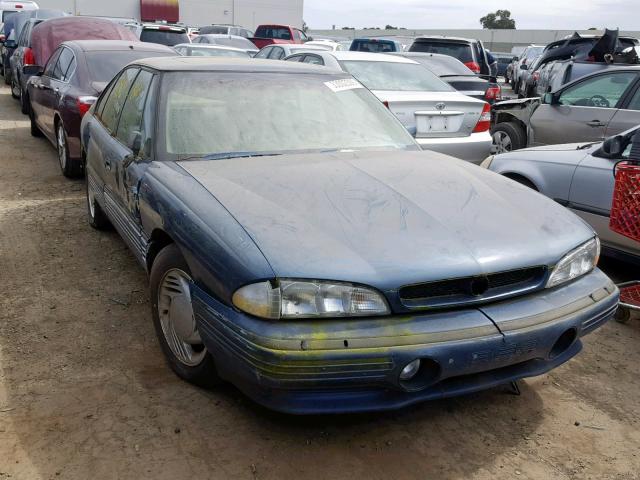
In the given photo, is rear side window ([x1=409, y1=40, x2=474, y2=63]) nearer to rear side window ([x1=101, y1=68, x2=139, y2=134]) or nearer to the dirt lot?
rear side window ([x1=101, y1=68, x2=139, y2=134])

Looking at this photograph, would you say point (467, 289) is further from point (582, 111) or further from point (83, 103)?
point (582, 111)

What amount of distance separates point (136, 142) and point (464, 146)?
404 cm

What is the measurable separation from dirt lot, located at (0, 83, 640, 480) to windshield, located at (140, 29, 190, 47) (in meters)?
12.1

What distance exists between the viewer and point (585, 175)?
477 cm

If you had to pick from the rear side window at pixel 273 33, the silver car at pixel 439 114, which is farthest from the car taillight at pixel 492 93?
the rear side window at pixel 273 33

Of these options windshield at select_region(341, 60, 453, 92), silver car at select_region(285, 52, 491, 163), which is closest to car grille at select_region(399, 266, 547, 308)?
silver car at select_region(285, 52, 491, 163)

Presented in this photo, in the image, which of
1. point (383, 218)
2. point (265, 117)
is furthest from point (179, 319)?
point (265, 117)

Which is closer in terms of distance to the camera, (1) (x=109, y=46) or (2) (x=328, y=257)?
(2) (x=328, y=257)

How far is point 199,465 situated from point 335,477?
552mm

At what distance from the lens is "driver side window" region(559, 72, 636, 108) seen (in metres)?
6.95

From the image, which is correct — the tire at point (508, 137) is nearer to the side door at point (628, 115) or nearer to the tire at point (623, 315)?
the side door at point (628, 115)

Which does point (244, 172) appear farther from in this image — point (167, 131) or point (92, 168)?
point (92, 168)

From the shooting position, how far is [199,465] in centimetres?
259

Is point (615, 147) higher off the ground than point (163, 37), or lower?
higher
